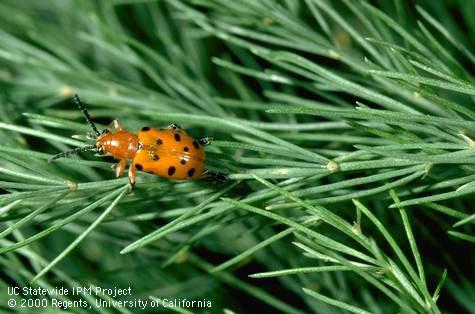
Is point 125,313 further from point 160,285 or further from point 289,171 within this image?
point 160,285

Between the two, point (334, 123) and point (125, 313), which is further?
point (334, 123)

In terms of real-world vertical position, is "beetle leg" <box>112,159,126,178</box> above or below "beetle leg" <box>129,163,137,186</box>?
above

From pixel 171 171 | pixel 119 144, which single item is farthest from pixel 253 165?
pixel 119 144

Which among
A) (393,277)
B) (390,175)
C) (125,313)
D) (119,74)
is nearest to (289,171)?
(390,175)

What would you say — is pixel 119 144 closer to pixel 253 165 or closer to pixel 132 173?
pixel 132 173

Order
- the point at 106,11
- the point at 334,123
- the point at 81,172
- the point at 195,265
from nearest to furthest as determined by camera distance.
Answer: the point at 334,123 → the point at 81,172 → the point at 195,265 → the point at 106,11

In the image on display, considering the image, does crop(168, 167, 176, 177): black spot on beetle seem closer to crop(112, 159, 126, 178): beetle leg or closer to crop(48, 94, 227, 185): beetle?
crop(48, 94, 227, 185): beetle

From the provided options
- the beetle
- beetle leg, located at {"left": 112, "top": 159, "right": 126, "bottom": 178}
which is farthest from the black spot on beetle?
beetle leg, located at {"left": 112, "top": 159, "right": 126, "bottom": 178}

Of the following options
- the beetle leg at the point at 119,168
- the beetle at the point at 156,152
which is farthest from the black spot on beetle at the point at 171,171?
the beetle leg at the point at 119,168
